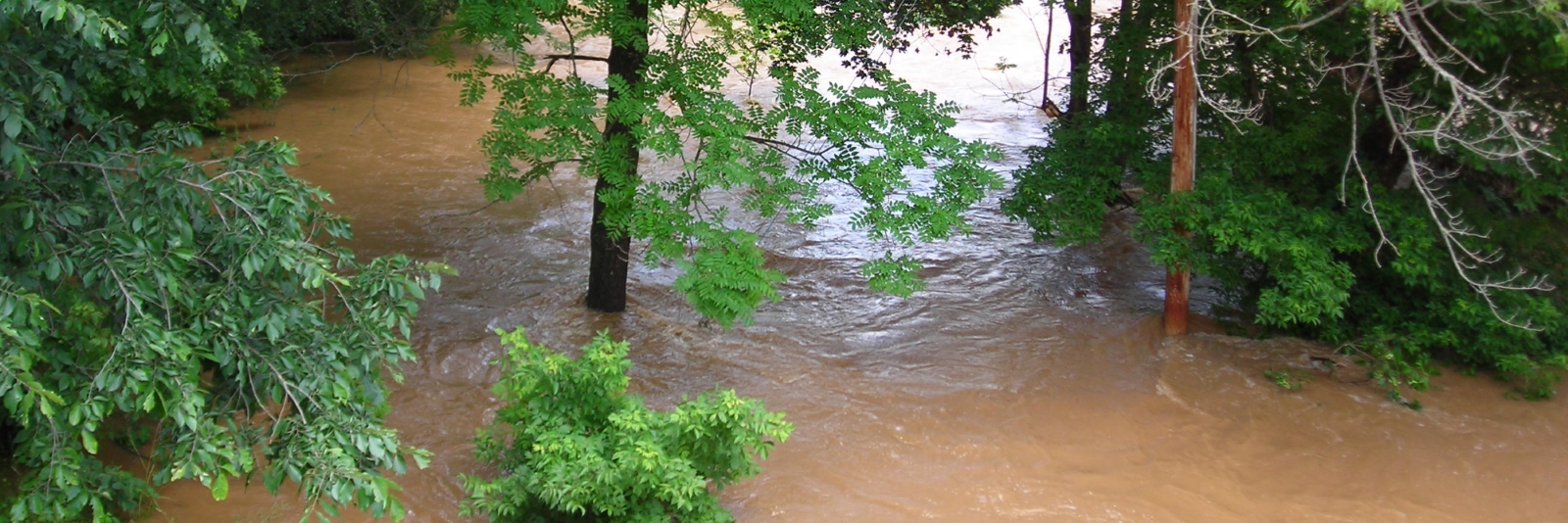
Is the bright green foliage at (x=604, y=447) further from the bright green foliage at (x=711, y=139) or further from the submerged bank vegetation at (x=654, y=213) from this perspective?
the bright green foliage at (x=711, y=139)

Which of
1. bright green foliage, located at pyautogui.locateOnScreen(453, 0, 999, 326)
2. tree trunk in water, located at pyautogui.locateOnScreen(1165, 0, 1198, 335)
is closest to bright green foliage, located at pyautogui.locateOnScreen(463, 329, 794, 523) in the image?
bright green foliage, located at pyautogui.locateOnScreen(453, 0, 999, 326)

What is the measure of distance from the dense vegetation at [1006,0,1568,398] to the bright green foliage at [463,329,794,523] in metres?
4.05

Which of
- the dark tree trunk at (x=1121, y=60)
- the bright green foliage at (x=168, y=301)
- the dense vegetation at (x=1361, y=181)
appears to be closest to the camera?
the bright green foliage at (x=168, y=301)

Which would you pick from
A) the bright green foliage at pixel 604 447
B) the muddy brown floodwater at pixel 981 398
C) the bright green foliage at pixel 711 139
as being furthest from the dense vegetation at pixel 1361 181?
the bright green foliage at pixel 604 447

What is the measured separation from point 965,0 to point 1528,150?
16.8ft

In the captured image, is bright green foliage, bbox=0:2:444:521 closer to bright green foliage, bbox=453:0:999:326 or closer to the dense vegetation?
bright green foliage, bbox=453:0:999:326

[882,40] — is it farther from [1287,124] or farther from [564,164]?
[564,164]

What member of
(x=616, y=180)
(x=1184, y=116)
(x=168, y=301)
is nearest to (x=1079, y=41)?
(x=1184, y=116)

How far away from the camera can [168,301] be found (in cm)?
422

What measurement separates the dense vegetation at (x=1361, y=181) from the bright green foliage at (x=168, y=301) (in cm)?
566

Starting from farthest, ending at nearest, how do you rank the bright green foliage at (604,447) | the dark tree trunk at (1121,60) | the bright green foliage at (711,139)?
1. the dark tree trunk at (1121,60)
2. the bright green foliage at (711,139)
3. the bright green foliage at (604,447)

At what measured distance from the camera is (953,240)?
38.7 feet

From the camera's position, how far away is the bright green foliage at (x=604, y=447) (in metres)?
5.64

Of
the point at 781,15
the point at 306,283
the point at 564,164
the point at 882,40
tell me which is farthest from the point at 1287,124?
the point at 564,164
